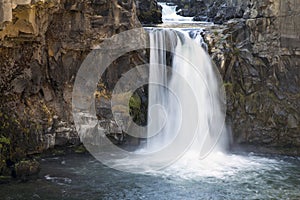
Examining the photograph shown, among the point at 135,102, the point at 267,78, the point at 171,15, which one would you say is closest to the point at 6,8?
the point at 135,102

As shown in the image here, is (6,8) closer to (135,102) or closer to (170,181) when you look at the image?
(170,181)

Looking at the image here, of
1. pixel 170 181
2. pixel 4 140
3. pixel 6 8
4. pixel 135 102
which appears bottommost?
pixel 170 181

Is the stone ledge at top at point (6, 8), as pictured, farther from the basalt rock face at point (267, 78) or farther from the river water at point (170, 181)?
the basalt rock face at point (267, 78)

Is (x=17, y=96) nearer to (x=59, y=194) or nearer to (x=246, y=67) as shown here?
(x=59, y=194)

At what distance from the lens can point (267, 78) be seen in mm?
17281

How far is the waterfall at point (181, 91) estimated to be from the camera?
17.1m

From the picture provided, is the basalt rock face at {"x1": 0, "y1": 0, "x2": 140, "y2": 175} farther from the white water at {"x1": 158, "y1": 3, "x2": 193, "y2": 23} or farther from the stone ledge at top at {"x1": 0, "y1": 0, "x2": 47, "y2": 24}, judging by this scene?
the white water at {"x1": 158, "y1": 3, "x2": 193, "y2": 23}

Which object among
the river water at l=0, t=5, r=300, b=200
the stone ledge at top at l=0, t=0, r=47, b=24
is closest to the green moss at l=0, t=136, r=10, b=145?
the river water at l=0, t=5, r=300, b=200

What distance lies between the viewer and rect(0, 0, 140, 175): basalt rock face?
14008 mm

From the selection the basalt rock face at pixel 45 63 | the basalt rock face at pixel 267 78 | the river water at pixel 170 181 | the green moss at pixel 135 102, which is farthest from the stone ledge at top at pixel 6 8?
the basalt rock face at pixel 267 78

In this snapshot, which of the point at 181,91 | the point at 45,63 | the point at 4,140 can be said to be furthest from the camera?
the point at 181,91

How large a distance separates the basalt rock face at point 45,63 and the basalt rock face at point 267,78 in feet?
15.9

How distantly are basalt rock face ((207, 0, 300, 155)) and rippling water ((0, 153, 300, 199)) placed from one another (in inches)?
80.1

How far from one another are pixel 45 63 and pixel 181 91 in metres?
5.70
